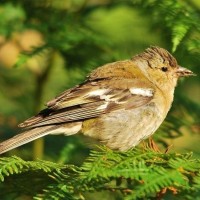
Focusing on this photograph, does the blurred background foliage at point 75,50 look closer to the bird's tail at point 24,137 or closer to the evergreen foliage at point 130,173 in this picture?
the bird's tail at point 24,137

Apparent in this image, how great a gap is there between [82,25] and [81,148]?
4.02 ft

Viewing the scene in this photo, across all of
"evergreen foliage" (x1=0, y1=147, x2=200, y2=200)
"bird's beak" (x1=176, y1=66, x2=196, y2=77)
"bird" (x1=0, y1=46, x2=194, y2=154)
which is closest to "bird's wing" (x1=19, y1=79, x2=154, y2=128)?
"bird" (x1=0, y1=46, x2=194, y2=154)

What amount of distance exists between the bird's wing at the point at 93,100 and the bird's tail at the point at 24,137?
0.24 ft

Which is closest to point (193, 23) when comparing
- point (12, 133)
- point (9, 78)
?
point (12, 133)

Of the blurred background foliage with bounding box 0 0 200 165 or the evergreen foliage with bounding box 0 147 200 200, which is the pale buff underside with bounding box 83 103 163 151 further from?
the evergreen foliage with bounding box 0 147 200 200

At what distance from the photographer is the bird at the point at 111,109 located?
5.20 meters

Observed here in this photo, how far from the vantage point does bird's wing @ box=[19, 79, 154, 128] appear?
510 centimetres

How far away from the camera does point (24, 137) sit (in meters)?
4.89

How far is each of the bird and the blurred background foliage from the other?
0.20 m

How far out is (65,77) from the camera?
287 inches

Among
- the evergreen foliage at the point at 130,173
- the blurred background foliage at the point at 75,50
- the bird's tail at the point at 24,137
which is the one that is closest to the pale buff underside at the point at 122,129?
the blurred background foliage at the point at 75,50

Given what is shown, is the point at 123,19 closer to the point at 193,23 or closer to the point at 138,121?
the point at 138,121

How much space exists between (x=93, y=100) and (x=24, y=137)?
30.2 inches

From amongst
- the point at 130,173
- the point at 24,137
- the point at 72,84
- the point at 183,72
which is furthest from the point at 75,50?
the point at 130,173
